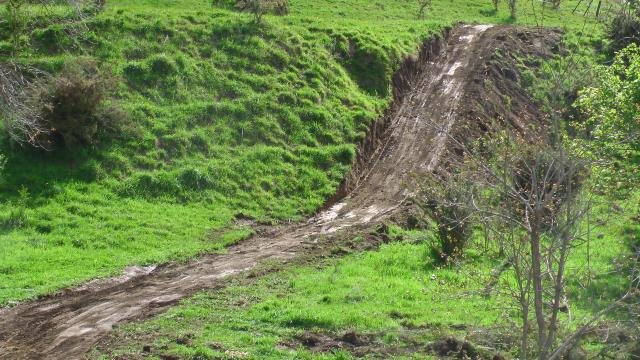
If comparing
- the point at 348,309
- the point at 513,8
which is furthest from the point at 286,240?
the point at 513,8

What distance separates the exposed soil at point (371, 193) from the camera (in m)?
14.7

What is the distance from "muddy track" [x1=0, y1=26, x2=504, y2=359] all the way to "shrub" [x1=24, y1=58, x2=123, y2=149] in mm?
6297

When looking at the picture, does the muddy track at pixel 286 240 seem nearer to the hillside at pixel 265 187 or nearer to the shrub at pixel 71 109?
the hillside at pixel 265 187

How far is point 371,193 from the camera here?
2483 cm

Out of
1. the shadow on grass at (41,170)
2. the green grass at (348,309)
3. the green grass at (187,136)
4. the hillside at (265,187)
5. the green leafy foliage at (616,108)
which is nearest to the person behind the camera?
the green grass at (348,309)

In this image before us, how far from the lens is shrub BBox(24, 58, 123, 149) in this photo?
21.9 metres

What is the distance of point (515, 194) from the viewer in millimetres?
9406

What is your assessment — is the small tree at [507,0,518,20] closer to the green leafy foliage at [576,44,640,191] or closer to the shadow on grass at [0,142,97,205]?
the green leafy foliage at [576,44,640,191]

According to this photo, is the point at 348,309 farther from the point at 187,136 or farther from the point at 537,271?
the point at 187,136

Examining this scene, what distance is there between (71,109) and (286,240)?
7.67m

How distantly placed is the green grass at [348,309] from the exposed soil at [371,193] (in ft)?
3.32

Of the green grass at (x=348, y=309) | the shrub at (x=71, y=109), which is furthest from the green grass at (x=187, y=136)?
the green grass at (x=348, y=309)

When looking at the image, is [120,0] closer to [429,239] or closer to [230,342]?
[429,239]

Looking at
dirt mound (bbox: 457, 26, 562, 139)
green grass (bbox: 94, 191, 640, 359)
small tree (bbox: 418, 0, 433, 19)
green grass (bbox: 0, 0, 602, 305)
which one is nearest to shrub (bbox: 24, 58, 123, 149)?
green grass (bbox: 0, 0, 602, 305)
